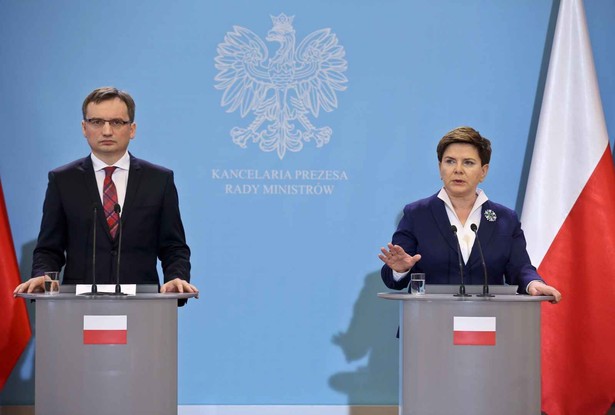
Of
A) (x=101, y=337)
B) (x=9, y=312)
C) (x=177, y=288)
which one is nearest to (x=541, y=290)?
→ (x=177, y=288)

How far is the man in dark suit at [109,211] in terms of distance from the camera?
11.7ft

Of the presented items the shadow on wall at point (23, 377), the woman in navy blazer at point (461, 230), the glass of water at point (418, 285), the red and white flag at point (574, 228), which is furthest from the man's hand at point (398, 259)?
the shadow on wall at point (23, 377)

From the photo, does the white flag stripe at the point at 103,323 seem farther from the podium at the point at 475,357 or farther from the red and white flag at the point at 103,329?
the podium at the point at 475,357

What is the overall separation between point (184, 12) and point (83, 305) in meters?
2.62

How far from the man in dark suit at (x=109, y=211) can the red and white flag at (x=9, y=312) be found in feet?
3.77

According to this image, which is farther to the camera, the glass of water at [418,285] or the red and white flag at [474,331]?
the glass of water at [418,285]

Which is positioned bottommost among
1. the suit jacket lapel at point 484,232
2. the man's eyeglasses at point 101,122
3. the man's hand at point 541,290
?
the man's hand at point 541,290

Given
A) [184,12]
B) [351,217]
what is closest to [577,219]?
[351,217]

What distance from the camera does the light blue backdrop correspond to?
500 centimetres

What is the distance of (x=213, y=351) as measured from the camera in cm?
501

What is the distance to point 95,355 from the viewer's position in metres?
2.83

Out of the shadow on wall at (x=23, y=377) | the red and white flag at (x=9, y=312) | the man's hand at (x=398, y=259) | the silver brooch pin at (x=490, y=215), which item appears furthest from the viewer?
the shadow on wall at (x=23, y=377)

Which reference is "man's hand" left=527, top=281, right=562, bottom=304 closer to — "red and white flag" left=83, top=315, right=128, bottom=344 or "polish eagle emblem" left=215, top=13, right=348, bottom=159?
"red and white flag" left=83, top=315, right=128, bottom=344

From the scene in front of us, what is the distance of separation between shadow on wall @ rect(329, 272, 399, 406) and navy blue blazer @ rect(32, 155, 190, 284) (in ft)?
5.41
